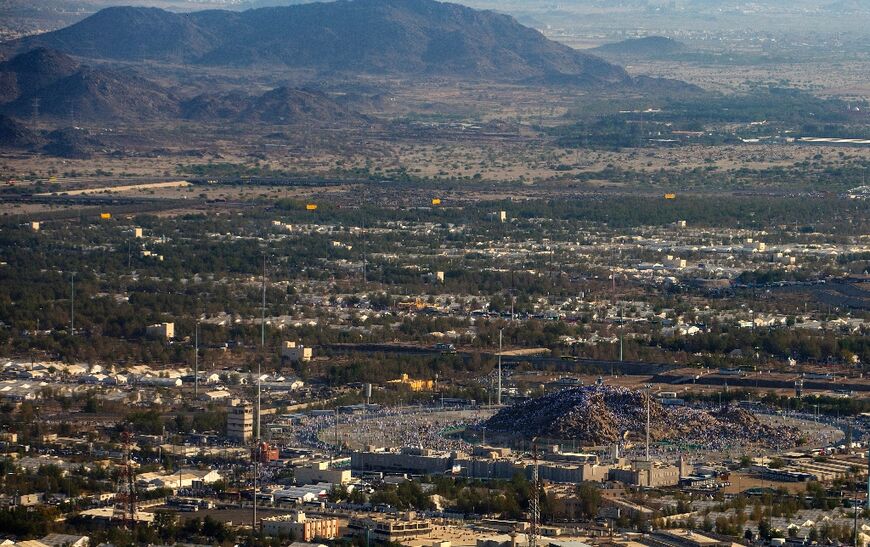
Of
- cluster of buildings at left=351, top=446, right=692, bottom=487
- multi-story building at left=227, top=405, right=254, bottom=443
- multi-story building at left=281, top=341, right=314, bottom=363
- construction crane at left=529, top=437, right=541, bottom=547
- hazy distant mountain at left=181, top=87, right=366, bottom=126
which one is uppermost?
construction crane at left=529, top=437, right=541, bottom=547

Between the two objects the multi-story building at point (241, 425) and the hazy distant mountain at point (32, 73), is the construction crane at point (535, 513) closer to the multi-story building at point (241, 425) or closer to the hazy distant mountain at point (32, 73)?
the multi-story building at point (241, 425)

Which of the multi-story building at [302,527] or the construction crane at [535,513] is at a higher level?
the construction crane at [535,513]

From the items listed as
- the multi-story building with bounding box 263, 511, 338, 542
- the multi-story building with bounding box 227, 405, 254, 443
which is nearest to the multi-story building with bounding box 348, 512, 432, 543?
the multi-story building with bounding box 263, 511, 338, 542

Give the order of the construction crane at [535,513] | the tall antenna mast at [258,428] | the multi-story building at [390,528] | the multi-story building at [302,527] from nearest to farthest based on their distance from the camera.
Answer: the construction crane at [535,513], the multi-story building at [390,528], the multi-story building at [302,527], the tall antenna mast at [258,428]

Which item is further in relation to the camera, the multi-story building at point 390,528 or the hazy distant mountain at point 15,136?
the hazy distant mountain at point 15,136

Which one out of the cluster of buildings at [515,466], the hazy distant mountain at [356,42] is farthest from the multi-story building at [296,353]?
the hazy distant mountain at [356,42]

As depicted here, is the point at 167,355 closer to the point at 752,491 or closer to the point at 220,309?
the point at 220,309

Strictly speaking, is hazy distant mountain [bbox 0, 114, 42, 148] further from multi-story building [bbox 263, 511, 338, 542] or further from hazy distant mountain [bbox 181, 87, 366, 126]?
multi-story building [bbox 263, 511, 338, 542]

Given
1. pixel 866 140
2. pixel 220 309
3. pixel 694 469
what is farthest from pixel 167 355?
pixel 866 140

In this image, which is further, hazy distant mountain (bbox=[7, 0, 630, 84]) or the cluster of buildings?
hazy distant mountain (bbox=[7, 0, 630, 84])
